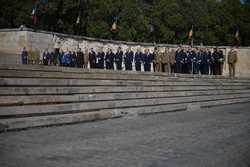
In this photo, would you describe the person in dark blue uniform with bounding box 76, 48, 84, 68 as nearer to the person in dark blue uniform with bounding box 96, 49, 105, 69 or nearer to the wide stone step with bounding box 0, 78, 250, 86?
the person in dark blue uniform with bounding box 96, 49, 105, 69

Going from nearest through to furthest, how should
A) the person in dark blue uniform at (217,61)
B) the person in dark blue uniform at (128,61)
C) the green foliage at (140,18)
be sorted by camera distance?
the person in dark blue uniform at (128,61), the person in dark blue uniform at (217,61), the green foliage at (140,18)

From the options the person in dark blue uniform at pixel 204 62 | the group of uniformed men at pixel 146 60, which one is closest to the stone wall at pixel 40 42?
the group of uniformed men at pixel 146 60

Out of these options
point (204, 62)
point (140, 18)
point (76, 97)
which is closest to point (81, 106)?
point (76, 97)

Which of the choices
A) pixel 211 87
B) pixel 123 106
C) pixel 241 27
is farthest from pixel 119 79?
pixel 241 27

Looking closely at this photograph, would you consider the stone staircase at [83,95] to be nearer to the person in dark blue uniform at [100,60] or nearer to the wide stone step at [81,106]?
the wide stone step at [81,106]

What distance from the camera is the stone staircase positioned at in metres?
10.6

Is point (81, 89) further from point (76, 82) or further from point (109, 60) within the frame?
point (109, 60)

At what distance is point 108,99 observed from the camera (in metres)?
14.0

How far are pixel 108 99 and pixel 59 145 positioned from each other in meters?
6.11

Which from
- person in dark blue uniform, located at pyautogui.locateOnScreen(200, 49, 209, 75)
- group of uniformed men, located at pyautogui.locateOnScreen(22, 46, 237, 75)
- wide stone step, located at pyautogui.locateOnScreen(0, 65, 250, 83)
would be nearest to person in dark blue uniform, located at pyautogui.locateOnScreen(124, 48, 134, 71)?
group of uniformed men, located at pyautogui.locateOnScreen(22, 46, 237, 75)

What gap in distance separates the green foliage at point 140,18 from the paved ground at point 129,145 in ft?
122

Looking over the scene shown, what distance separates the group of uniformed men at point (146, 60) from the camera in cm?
2331

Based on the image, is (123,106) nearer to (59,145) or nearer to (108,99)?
(108,99)

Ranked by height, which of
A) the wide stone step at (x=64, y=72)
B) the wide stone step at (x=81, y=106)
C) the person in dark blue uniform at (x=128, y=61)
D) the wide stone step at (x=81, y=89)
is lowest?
the wide stone step at (x=81, y=106)
